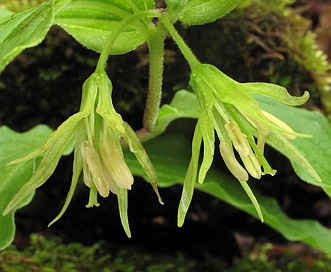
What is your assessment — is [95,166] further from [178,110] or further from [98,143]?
[178,110]

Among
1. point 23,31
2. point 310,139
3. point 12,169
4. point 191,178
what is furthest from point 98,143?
point 310,139

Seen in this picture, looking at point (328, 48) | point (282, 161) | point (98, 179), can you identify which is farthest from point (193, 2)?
point (328, 48)

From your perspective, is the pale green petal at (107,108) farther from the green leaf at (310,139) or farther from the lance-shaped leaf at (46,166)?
the green leaf at (310,139)

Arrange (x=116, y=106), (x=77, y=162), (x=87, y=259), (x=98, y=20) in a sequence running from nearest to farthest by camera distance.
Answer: (x=77, y=162) → (x=98, y=20) → (x=87, y=259) → (x=116, y=106)

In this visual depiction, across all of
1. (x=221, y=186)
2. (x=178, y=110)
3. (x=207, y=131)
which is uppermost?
(x=178, y=110)

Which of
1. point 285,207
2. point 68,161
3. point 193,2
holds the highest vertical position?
point 193,2

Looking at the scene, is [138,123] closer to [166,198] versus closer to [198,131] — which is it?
[166,198]

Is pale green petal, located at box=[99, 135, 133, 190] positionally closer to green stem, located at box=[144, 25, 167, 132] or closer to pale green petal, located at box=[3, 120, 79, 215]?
pale green petal, located at box=[3, 120, 79, 215]
